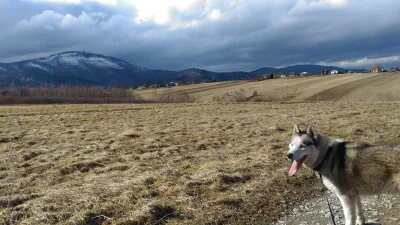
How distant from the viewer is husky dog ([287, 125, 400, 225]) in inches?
242

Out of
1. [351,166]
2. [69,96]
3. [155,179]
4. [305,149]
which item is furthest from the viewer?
[69,96]

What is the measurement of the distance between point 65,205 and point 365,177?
278 inches

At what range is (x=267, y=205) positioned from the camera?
318 inches

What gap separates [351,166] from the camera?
6.49 meters

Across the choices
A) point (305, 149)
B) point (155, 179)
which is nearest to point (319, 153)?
point (305, 149)

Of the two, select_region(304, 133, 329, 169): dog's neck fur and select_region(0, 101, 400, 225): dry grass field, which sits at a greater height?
select_region(304, 133, 329, 169): dog's neck fur

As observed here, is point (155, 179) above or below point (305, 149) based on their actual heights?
below

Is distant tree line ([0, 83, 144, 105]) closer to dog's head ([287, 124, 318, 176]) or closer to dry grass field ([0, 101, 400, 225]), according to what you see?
dry grass field ([0, 101, 400, 225])

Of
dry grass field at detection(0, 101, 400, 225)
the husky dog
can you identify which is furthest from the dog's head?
dry grass field at detection(0, 101, 400, 225)

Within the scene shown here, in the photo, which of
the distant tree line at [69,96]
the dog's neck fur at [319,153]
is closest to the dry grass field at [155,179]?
the dog's neck fur at [319,153]

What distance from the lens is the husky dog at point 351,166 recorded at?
6.14 m

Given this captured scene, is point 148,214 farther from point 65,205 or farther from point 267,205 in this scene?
point 267,205

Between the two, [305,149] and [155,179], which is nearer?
[305,149]

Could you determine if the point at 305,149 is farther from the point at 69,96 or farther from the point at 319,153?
the point at 69,96
